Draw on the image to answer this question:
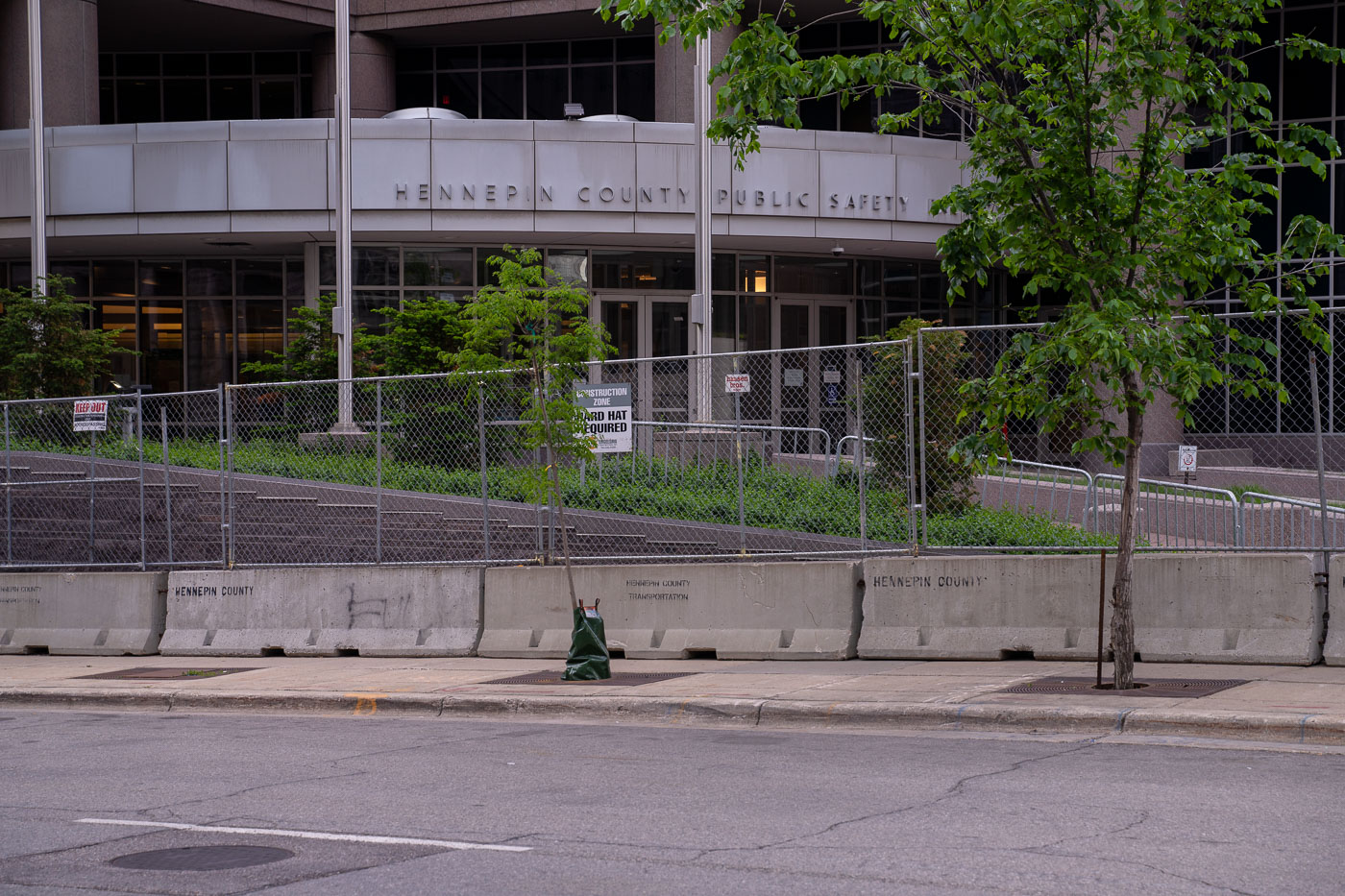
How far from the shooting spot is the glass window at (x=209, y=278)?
31.4m

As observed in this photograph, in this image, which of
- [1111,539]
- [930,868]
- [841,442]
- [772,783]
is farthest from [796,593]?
[930,868]

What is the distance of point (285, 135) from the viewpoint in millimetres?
27188

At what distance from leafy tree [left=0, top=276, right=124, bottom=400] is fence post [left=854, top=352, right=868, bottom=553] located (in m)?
16.1

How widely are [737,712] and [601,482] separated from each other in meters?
5.46

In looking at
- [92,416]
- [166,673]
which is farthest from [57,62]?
[166,673]

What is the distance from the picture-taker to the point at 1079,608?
11922 mm

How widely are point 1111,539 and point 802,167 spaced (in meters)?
15.2

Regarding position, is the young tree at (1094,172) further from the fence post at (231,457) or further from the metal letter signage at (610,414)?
the fence post at (231,457)

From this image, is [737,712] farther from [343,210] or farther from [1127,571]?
[343,210]

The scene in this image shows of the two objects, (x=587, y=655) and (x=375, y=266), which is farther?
(x=375, y=266)

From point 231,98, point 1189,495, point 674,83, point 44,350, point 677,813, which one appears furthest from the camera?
point 231,98

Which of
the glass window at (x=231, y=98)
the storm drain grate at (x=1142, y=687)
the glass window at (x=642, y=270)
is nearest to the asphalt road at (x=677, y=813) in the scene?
the storm drain grate at (x=1142, y=687)

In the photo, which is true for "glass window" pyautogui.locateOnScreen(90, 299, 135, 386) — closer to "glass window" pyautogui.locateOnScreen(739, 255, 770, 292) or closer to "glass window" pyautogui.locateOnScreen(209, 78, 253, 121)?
"glass window" pyautogui.locateOnScreen(209, 78, 253, 121)

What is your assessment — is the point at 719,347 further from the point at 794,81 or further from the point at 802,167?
the point at 794,81
